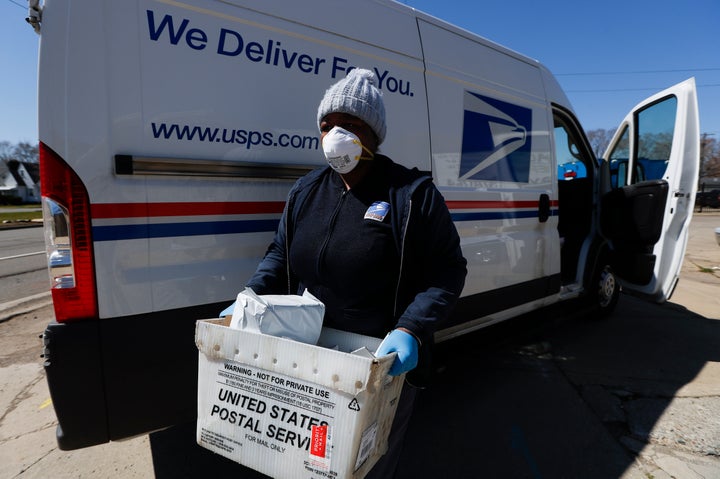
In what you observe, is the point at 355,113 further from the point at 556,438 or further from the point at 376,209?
the point at 556,438

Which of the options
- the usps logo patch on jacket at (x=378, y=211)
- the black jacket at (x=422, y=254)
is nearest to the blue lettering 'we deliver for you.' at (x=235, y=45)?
the black jacket at (x=422, y=254)

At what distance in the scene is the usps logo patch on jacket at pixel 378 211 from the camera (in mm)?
1513

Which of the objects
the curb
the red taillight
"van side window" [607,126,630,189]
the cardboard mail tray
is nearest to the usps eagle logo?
"van side window" [607,126,630,189]

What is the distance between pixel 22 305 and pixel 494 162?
19.3 ft

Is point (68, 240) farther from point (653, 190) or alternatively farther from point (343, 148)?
point (653, 190)

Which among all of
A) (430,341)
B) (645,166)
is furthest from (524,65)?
(430,341)

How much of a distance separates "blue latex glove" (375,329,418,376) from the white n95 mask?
0.64m

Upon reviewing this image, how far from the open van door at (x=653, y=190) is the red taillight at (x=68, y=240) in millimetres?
4437

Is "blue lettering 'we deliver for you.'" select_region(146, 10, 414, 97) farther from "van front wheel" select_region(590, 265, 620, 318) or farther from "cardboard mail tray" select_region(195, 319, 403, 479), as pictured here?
"van front wheel" select_region(590, 265, 620, 318)

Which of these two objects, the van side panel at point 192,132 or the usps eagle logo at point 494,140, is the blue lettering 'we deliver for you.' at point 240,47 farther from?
the usps eagle logo at point 494,140

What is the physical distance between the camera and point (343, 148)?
61.4 inches

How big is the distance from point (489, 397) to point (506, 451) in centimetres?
63

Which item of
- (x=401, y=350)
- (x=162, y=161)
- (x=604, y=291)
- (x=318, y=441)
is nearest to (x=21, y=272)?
(x=162, y=161)

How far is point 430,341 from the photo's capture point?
167cm
